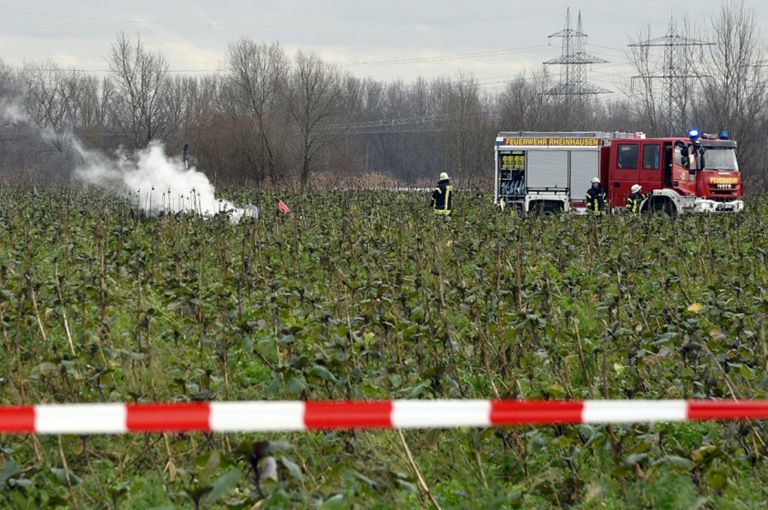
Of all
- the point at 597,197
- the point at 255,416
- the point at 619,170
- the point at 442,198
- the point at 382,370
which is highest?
the point at 255,416

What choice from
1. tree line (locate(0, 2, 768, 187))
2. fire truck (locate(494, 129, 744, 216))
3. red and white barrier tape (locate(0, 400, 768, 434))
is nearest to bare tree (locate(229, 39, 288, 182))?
tree line (locate(0, 2, 768, 187))

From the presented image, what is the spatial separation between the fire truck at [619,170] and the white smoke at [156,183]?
719 cm

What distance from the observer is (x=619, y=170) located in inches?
1052

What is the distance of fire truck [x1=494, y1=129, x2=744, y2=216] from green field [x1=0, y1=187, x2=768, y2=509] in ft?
36.9

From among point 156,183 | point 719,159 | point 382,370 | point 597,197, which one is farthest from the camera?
point 156,183

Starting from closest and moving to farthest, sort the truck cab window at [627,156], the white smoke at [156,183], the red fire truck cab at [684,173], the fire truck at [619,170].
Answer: the white smoke at [156,183]
the red fire truck cab at [684,173]
the fire truck at [619,170]
the truck cab window at [627,156]

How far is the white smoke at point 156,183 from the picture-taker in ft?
75.8

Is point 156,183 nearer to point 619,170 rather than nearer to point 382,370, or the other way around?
point 619,170

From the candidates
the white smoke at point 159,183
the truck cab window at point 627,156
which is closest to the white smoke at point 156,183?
the white smoke at point 159,183

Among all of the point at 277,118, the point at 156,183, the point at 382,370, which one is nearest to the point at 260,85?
the point at 277,118

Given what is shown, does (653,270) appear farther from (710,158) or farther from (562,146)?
(562,146)

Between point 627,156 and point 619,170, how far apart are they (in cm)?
39

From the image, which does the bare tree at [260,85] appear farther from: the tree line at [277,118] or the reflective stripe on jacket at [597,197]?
the reflective stripe on jacket at [597,197]

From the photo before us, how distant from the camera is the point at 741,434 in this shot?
6.17 metres
